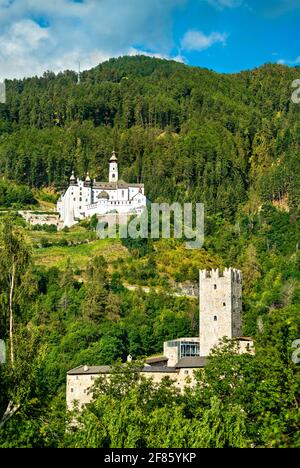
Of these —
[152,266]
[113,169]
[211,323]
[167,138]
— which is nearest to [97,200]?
[113,169]

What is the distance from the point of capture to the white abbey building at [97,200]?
127 m

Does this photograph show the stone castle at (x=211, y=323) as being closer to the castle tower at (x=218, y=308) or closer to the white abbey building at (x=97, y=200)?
the castle tower at (x=218, y=308)

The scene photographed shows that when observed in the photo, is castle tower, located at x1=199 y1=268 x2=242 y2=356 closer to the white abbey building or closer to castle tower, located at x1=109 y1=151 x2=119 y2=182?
the white abbey building

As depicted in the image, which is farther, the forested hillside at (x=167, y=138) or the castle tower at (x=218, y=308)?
the forested hillside at (x=167, y=138)

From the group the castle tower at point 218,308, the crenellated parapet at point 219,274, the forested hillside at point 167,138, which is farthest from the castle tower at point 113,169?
the castle tower at point 218,308

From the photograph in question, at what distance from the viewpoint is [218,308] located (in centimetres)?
6644

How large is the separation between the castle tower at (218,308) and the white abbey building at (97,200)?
189ft

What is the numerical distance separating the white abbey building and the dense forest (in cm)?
499

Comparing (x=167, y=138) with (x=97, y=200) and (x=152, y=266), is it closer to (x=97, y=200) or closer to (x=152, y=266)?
(x=97, y=200)

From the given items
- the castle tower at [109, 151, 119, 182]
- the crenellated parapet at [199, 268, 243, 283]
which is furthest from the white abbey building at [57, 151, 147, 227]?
the crenellated parapet at [199, 268, 243, 283]

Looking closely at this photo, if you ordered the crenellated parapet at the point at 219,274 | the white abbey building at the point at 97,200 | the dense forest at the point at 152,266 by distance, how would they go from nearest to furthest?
the dense forest at the point at 152,266, the crenellated parapet at the point at 219,274, the white abbey building at the point at 97,200

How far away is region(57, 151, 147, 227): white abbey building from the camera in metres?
127
